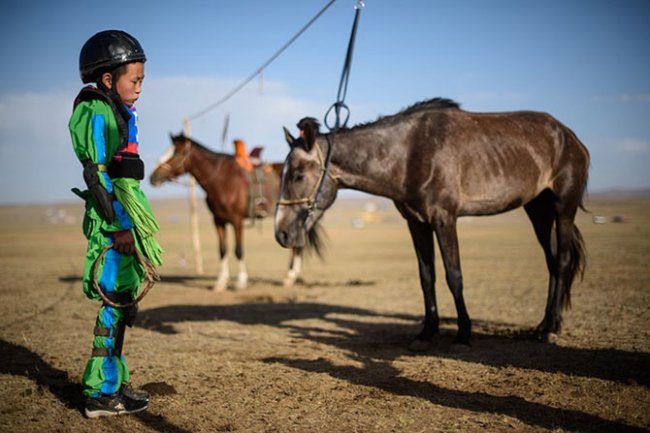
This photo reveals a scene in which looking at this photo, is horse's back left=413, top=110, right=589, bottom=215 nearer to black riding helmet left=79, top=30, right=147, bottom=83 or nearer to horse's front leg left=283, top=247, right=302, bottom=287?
black riding helmet left=79, top=30, right=147, bottom=83

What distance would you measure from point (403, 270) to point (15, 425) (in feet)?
37.3

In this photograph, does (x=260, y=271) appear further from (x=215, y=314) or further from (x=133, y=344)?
(x=133, y=344)

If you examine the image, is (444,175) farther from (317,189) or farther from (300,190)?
(300,190)

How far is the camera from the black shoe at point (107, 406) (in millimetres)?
3402

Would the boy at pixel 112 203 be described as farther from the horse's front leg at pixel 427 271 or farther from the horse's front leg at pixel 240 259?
the horse's front leg at pixel 240 259

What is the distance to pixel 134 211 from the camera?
333 centimetres

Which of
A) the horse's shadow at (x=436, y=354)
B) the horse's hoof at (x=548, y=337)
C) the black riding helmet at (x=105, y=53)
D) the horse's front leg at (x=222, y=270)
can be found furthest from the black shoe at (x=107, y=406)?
the horse's front leg at (x=222, y=270)

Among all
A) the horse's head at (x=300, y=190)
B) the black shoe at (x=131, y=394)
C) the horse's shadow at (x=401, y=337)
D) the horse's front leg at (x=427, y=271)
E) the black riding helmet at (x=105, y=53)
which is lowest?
the horse's shadow at (x=401, y=337)

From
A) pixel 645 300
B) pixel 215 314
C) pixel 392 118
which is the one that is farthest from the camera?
pixel 215 314

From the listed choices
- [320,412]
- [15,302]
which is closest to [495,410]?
[320,412]

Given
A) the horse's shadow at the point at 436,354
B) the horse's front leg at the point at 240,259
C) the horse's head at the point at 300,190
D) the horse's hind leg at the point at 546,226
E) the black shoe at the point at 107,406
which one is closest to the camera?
the black shoe at the point at 107,406

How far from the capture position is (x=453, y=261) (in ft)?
17.0

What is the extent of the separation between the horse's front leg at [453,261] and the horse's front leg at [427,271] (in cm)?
40

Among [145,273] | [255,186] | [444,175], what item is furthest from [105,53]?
[255,186]
